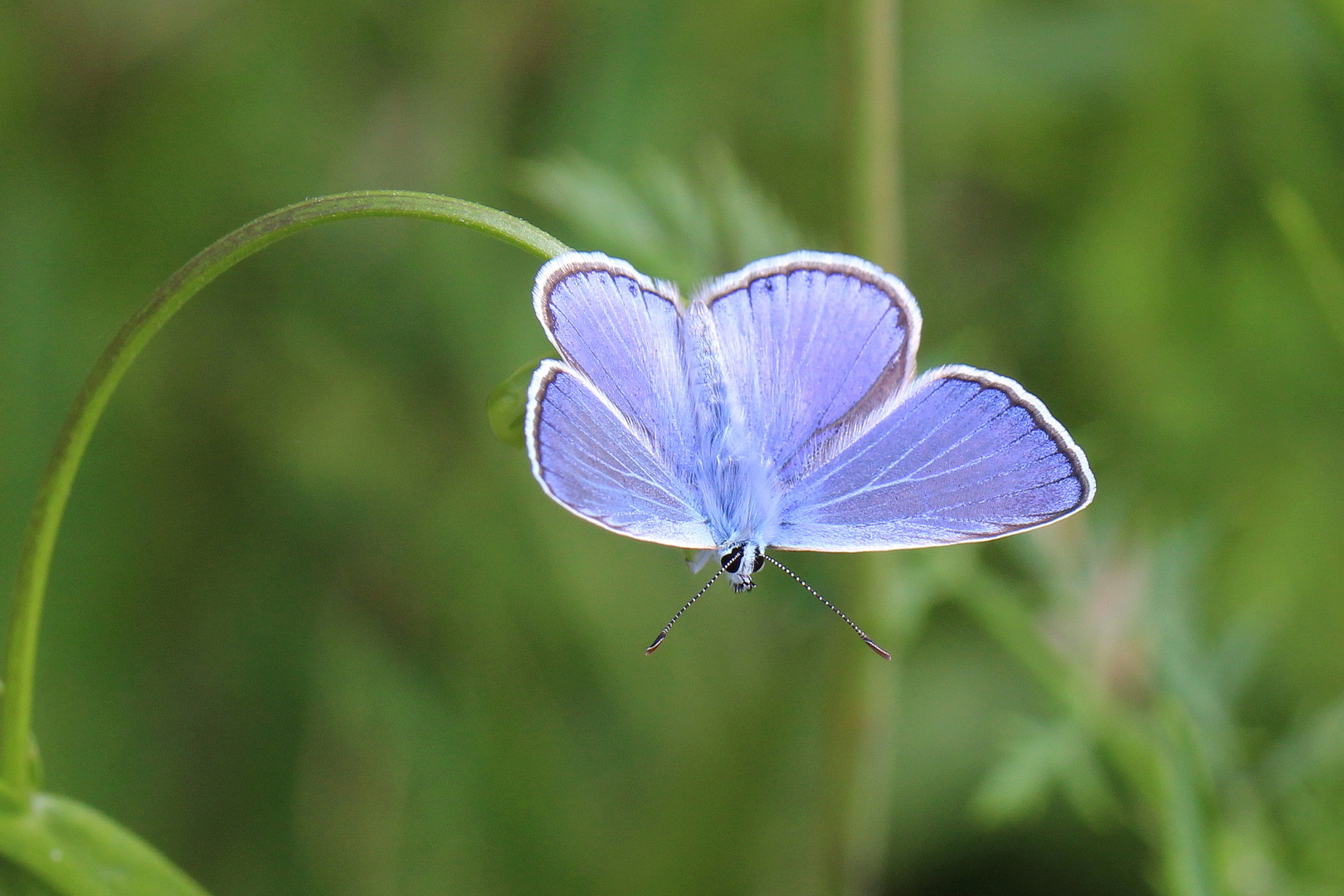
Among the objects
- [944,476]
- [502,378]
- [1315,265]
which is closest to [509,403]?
[944,476]

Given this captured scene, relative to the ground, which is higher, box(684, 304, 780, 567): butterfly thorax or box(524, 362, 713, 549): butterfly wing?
box(684, 304, 780, 567): butterfly thorax

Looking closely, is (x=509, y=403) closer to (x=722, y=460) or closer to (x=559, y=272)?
(x=559, y=272)

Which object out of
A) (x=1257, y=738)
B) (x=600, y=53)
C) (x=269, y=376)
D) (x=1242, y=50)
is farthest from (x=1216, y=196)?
(x=269, y=376)

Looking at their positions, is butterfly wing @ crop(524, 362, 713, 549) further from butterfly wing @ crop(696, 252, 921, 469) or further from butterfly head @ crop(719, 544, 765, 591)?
butterfly wing @ crop(696, 252, 921, 469)

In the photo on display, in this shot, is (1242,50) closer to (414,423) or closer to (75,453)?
(414,423)

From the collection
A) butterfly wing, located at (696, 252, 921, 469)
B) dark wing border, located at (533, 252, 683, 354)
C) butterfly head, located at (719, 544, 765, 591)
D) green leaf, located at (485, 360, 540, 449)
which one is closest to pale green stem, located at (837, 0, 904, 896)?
butterfly wing, located at (696, 252, 921, 469)

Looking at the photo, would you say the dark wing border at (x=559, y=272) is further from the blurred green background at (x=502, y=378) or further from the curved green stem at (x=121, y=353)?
the blurred green background at (x=502, y=378)
